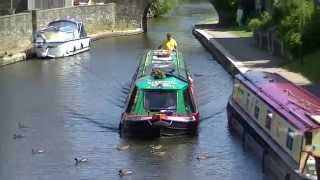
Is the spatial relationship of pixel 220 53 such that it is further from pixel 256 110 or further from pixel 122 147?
pixel 256 110

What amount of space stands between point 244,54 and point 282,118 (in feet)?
75.6

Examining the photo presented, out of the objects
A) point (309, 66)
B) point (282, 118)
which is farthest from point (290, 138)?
point (309, 66)

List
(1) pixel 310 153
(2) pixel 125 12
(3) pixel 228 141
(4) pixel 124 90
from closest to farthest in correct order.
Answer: (1) pixel 310 153 < (3) pixel 228 141 < (4) pixel 124 90 < (2) pixel 125 12

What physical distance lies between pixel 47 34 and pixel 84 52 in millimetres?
3543

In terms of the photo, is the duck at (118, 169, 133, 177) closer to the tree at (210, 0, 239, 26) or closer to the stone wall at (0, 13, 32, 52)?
the stone wall at (0, 13, 32, 52)

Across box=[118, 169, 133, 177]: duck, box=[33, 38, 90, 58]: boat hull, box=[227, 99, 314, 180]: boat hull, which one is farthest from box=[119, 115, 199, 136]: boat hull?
box=[33, 38, 90, 58]: boat hull

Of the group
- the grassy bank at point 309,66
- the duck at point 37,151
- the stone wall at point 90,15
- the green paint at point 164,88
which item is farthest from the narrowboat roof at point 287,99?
the stone wall at point 90,15

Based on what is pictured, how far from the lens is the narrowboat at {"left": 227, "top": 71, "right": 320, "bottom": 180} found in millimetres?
19559

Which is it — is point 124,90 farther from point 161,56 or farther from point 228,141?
point 228,141

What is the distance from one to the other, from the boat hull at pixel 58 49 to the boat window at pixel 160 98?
72.1 ft

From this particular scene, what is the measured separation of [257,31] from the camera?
48.9 metres

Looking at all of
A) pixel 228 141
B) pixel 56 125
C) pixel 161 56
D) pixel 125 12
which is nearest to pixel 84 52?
pixel 125 12

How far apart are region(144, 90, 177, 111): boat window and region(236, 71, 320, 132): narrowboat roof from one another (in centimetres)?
221

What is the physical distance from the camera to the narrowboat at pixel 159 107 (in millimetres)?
26938
